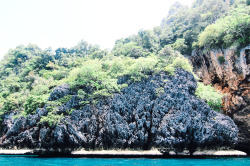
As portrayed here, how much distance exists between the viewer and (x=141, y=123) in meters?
17.6

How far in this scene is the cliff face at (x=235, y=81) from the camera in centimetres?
1842

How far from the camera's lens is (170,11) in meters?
63.3

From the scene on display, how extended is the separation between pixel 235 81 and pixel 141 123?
41.8ft

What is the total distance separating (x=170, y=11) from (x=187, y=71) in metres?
50.9

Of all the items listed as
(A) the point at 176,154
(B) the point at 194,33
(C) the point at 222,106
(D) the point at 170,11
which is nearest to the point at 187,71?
(C) the point at 222,106

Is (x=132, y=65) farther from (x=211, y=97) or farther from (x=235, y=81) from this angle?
(x=235, y=81)

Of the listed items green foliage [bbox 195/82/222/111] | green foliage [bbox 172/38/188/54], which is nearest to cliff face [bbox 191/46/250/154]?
green foliage [bbox 195/82/222/111]

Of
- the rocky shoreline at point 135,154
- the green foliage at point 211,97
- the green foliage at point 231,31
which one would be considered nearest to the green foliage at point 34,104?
the rocky shoreline at point 135,154

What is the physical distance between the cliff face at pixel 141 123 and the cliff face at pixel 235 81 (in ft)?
7.76

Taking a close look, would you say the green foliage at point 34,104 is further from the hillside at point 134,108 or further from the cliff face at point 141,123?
the cliff face at point 141,123

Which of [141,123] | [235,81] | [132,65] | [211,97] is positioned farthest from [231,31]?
[141,123]

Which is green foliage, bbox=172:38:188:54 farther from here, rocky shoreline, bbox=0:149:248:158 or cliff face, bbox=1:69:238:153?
rocky shoreline, bbox=0:149:248:158

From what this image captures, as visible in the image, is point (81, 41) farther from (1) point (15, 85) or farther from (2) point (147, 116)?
(2) point (147, 116)

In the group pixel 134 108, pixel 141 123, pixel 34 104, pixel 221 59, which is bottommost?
pixel 141 123
